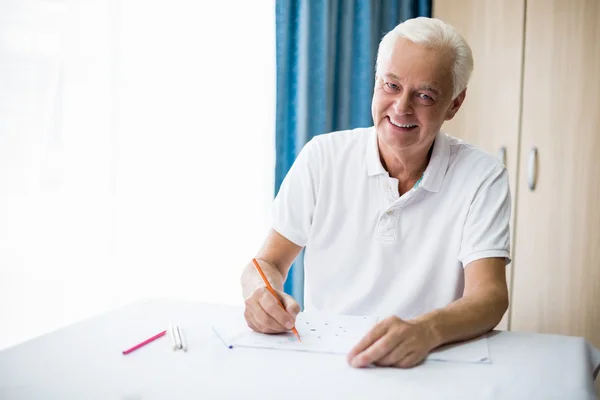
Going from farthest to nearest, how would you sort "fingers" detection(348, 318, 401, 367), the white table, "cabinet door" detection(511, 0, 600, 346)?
"cabinet door" detection(511, 0, 600, 346)
"fingers" detection(348, 318, 401, 367)
the white table

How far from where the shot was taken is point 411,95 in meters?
1.47

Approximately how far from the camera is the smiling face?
4.72 feet

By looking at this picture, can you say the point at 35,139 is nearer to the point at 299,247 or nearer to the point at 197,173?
the point at 197,173

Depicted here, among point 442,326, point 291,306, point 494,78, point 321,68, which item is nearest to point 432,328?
point 442,326

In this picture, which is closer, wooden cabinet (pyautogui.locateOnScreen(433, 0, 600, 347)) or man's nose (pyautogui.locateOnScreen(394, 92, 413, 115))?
man's nose (pyautogui.locateOnScreen(394, 92, 413, 115))

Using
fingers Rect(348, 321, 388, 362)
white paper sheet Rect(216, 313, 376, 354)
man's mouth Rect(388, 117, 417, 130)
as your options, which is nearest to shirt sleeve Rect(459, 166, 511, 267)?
man's mouth Rect(388, 117, 417, 130)

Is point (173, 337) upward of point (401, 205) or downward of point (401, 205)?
downward

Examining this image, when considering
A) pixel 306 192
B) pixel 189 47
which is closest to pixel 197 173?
pixel 189 47

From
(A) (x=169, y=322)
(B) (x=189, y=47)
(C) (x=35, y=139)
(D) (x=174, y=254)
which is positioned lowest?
(D) (x=174, y=254)

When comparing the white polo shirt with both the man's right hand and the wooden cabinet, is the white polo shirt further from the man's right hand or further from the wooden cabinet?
the wooden cabinet

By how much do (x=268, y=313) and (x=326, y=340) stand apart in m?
0.12

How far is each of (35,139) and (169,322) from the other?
100cm

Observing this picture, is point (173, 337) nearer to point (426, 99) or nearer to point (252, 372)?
point (252, 372)

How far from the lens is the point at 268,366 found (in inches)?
37.9
